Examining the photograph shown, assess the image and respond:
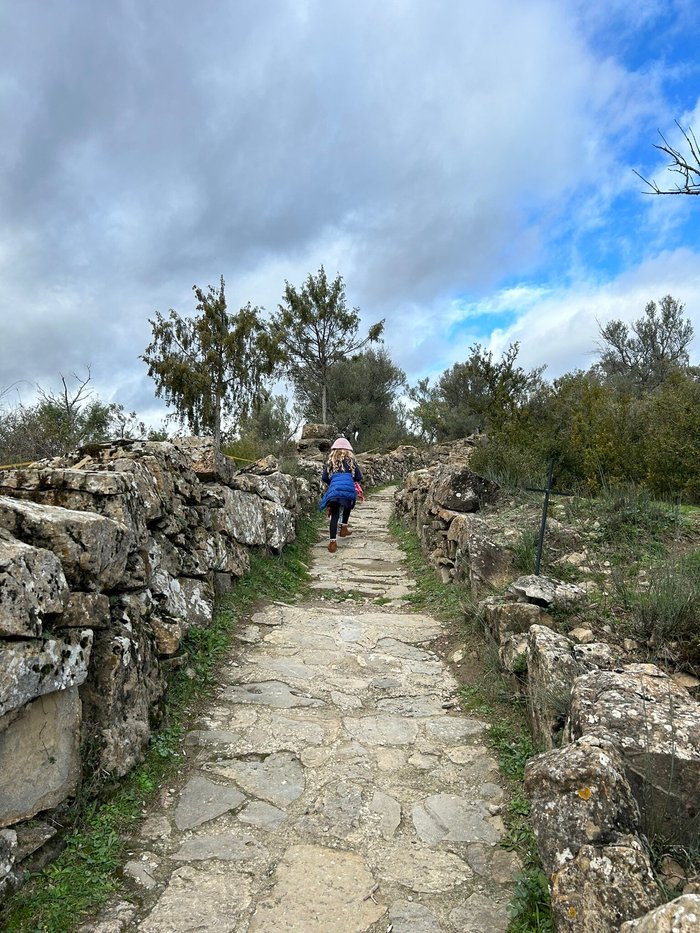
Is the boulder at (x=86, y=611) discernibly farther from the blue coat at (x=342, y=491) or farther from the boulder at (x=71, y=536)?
the blue coat at (x=342, y=491)

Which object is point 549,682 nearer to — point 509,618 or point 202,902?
point 509,618

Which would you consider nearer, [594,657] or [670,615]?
[594,657]

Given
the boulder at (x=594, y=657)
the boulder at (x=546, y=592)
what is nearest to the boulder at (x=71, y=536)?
the boulder at (x=594, y=657)

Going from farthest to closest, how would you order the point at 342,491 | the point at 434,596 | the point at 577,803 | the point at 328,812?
1. the point at 342,491
2. the point at 434,596
3. the point at 328,812
4. the point at 577,803

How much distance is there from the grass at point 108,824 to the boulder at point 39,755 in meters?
0.17

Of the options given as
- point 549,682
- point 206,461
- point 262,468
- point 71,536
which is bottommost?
point 549,682

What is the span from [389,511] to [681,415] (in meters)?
7.69

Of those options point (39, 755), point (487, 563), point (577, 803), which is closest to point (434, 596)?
point (487, 563)

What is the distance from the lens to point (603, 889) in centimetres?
189

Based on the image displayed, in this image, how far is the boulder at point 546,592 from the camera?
4.41 metres

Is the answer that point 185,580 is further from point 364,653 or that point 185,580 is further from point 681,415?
point 681,415

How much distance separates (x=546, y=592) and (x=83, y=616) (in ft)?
10.7

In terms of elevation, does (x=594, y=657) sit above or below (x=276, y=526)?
below

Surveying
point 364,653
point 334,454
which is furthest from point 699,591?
point 334,454
